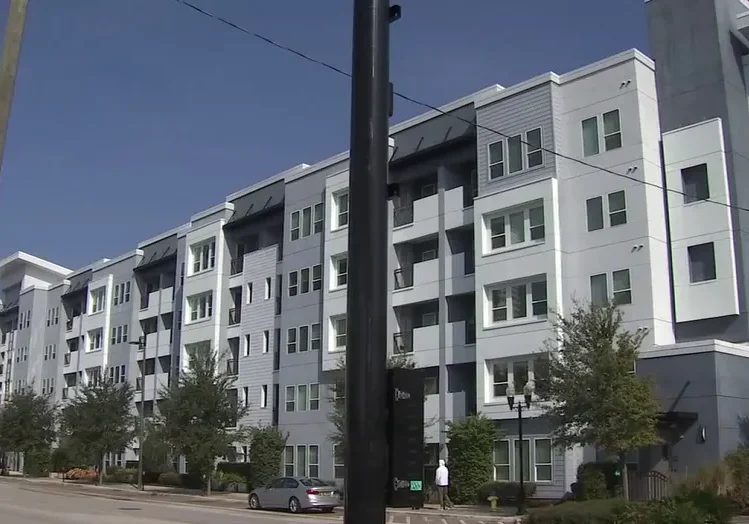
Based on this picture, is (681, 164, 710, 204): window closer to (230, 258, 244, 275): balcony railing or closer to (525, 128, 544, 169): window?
(525, 128, 544, 169): window

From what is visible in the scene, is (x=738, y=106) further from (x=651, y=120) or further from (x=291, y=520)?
(x=291, y=520)

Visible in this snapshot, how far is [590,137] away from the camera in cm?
3666

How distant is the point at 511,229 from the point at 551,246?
2.47 metres

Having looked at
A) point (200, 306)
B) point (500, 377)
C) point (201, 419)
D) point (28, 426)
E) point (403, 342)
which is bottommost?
point (201, 419)

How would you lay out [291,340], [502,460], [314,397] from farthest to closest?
[291,340] < [314,397] < [502,460]

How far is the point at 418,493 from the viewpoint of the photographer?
16.8 feet

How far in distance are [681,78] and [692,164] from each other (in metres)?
3.80

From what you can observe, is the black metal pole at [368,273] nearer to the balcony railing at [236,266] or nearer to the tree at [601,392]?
the tree at [601,392]

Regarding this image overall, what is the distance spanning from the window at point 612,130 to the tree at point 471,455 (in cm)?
1242

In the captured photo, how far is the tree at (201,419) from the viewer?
43875mm

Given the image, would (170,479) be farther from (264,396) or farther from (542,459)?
(542,459)

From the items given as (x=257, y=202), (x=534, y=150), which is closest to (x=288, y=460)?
(x=257, y=202)

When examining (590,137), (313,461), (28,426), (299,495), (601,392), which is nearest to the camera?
(601,392)

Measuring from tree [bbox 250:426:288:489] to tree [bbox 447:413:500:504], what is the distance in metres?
14.4
